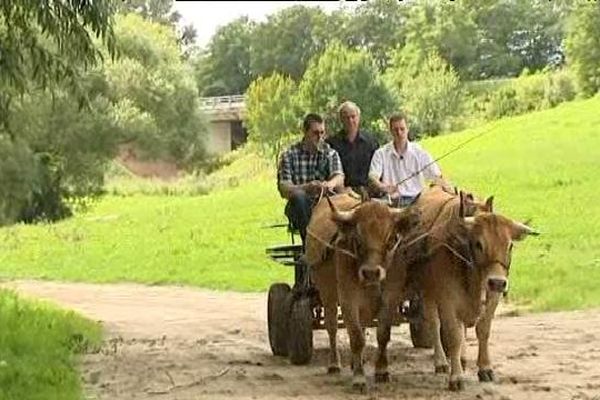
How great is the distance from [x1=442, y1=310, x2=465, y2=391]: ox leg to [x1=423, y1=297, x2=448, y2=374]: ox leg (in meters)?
0.25

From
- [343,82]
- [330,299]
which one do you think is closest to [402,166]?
[330,299]

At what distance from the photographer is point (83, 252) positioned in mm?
34969

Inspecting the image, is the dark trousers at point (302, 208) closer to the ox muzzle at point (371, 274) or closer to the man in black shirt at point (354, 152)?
the man in black shirt at point (354, 152)

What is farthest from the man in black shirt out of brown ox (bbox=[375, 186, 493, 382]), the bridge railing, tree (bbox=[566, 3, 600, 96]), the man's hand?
the bridge railing

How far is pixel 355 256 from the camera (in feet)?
33.4

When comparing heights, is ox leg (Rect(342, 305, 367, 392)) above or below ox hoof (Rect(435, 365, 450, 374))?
above

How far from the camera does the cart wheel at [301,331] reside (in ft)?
39.4

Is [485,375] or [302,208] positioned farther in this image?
[302,208]

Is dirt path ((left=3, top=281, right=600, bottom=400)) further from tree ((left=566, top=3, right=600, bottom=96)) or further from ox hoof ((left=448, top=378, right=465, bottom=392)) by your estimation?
tree ((left=566, top=3, right=600, bottom=96))

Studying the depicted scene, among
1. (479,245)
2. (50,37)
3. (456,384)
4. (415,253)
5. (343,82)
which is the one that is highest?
(343,82)

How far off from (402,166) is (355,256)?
1.81 metres

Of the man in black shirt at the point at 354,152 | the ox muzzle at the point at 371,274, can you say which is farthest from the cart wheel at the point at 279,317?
the ox muzzle at the point at 371,274

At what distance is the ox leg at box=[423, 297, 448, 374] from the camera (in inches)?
410

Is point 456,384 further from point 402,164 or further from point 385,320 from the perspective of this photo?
point 402,164
